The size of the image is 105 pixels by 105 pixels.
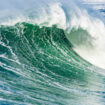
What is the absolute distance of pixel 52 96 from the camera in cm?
747

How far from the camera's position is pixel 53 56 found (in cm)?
1125

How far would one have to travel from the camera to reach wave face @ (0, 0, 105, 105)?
24.9 ft

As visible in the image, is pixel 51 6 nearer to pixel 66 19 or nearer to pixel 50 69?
pixel 66 19

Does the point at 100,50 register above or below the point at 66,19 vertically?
below

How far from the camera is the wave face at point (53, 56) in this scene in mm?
7600

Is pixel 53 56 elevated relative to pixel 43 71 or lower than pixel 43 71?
elevated

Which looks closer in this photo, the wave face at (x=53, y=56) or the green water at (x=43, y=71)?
the green water at (x=43, y=71)

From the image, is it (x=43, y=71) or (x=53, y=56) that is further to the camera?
(x=53, y=56)

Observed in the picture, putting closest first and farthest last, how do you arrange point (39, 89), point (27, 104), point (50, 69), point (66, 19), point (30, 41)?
point (27, 104) < point (39, 89) < point (50, 69) < point (30, 41) < point (66, 19)

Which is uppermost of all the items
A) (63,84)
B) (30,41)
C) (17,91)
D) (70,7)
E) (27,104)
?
(70,7)

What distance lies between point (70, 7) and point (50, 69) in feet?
22.7

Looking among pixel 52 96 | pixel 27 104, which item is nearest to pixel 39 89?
pixel 52 96

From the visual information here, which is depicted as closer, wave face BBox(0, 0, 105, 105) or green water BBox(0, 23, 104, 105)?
green water BBox(0, 23, 104, 105)

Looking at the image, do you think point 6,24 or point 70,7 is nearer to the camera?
point 6,24
